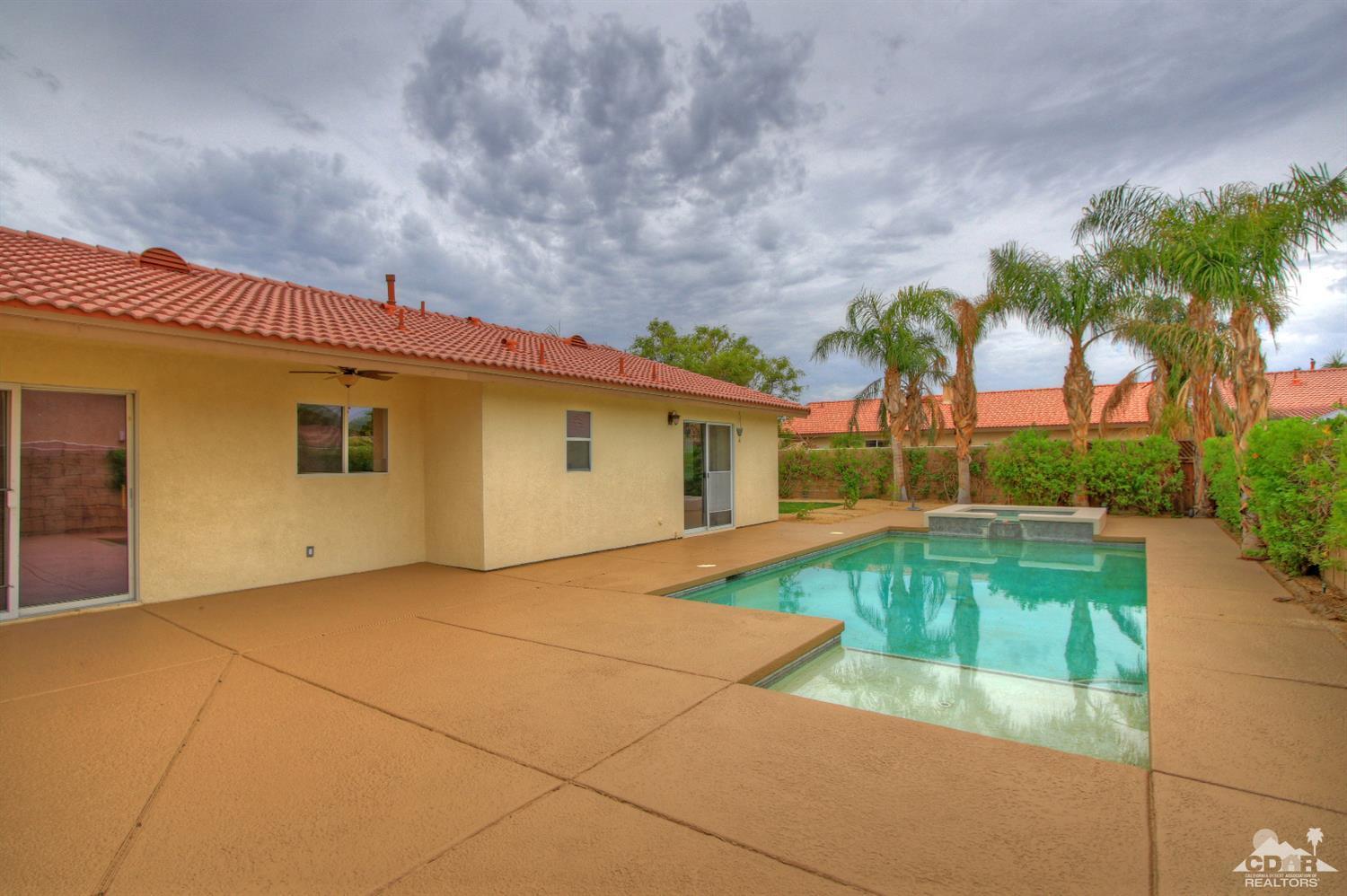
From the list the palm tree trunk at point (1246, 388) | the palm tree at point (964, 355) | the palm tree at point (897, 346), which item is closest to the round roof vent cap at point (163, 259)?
the palm tree trunk at point (1246, 388)

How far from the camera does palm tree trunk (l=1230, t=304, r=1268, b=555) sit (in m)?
10.2

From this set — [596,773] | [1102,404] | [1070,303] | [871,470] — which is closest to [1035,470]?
[1070,303]

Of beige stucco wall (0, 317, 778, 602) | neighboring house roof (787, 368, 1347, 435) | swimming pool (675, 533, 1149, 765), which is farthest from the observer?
neighboring house roof (787, 368, 1347, 435)

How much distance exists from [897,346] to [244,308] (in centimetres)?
1774

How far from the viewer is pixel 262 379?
333 inches

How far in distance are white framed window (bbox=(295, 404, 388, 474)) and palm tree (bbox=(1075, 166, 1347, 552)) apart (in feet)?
42.0

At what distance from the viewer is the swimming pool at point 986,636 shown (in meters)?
4.91

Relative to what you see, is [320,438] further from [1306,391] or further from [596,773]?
[1306,391]

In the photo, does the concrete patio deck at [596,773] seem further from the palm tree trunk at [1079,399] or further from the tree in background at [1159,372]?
the palm tree trunk at [1079,399]

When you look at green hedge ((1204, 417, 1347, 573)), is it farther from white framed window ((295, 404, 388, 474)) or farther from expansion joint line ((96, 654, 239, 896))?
white framed window ((295, 404, 388, 474))

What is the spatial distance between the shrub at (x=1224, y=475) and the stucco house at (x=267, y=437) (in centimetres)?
991

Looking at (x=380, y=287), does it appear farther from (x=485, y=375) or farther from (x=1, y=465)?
(x=1, y=465)

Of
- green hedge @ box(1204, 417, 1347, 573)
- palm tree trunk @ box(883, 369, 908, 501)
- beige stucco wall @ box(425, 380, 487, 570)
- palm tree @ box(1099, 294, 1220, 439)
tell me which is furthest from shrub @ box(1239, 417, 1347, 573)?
palm tree trunk @ box(883, 369, 908, 501)

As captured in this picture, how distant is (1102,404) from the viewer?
3234cm
